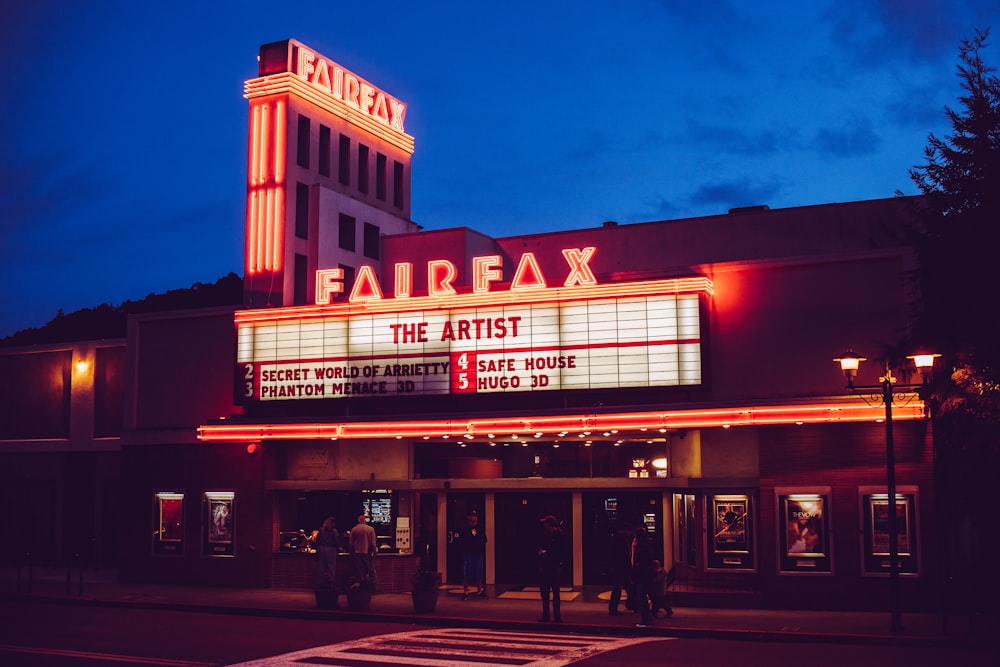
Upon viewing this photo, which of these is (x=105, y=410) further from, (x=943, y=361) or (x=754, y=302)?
(x=943, y=361)

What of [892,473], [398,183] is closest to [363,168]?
[398,183]

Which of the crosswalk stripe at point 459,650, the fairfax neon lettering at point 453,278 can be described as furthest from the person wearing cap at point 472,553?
the fairfax neon lettering at point 453,278

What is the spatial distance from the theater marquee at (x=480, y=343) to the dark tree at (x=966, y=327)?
500 cm

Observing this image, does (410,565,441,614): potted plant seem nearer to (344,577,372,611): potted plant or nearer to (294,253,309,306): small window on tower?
(344,577,372,611): potted plant

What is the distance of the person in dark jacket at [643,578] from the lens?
19938 mm

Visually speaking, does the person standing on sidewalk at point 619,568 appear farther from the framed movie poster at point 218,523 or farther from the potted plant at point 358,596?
the framed movie poster at point 218,523

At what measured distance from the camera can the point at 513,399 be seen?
1015 inches

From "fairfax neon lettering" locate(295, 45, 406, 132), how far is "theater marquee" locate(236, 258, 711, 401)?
27.1ft

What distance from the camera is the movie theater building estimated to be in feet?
74.1

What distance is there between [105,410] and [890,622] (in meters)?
25.0

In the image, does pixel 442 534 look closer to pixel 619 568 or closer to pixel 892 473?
pixel 619 568

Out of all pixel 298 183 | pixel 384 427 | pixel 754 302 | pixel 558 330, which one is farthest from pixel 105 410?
pixel 754 302

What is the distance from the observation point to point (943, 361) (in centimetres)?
2098

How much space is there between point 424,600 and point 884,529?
9.61 m
